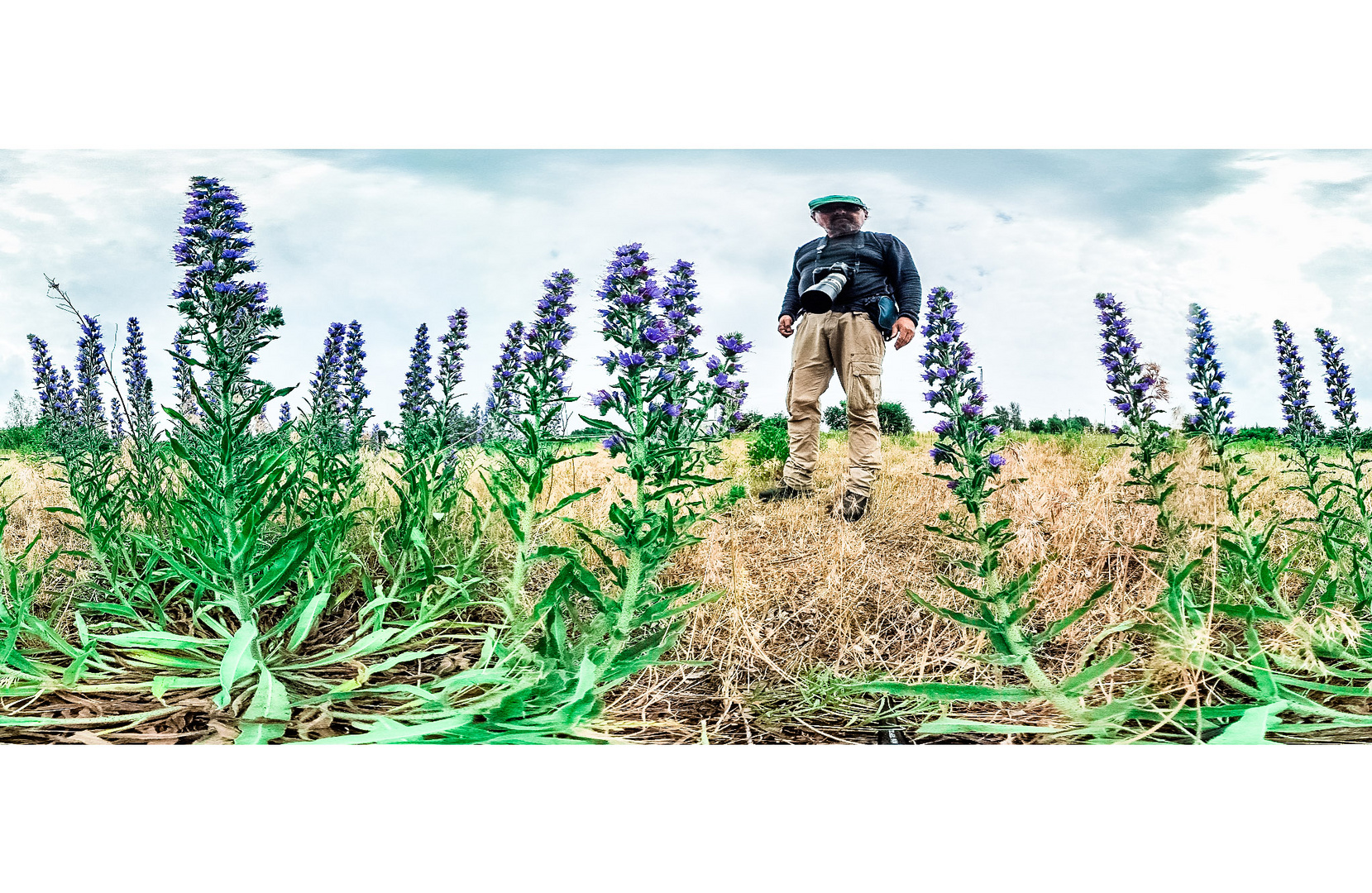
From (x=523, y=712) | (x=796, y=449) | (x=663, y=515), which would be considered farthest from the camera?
(x=796, y=449)

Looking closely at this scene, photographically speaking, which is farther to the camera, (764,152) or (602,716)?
(764,152)

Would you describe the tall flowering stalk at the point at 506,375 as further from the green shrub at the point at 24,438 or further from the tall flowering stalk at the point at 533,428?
the green shrub at the point at 24,438

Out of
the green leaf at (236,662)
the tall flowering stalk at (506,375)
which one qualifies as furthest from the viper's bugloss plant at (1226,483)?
the green leaf at (236,662)

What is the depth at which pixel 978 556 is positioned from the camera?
9.05 feet

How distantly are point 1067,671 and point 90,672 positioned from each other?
340 cm

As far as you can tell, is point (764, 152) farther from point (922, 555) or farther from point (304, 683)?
point (304, 683)

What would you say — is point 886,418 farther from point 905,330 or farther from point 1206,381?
point 1206,381

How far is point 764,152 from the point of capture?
2803mm

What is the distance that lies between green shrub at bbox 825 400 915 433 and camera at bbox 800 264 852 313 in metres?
0.75

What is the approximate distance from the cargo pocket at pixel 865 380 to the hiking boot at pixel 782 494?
1.92ft

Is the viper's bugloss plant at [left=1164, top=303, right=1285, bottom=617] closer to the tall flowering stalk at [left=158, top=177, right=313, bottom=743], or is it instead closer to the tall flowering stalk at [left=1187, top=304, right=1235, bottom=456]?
the tall flowering stalk at [left=1187, top=304, right=1235, bottom=456]

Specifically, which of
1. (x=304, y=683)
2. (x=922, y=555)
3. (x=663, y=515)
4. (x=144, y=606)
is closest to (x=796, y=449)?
(x=922, y=555)

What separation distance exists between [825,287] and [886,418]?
1.14m

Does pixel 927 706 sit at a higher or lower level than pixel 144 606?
lower
